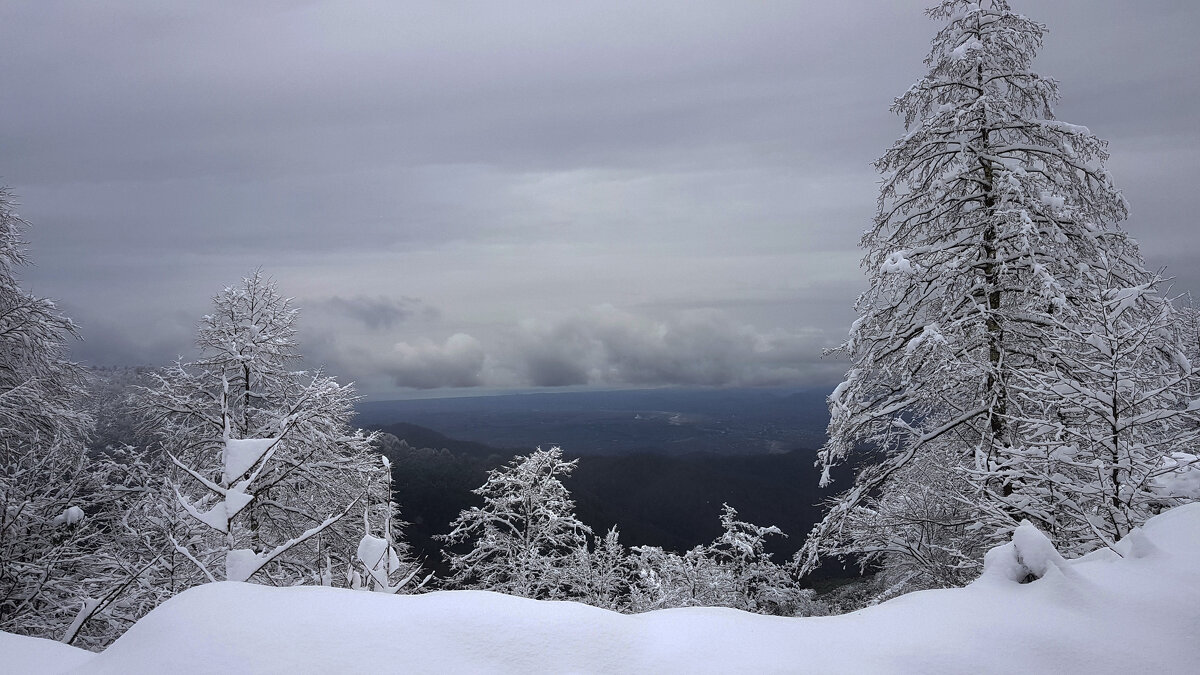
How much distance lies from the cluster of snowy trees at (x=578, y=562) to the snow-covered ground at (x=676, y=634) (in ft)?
47.0

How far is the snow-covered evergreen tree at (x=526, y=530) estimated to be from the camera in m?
17.5

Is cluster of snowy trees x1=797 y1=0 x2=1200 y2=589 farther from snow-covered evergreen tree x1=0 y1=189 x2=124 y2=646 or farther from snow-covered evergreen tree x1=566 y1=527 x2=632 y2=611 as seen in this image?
snow-covered evergreen tree x1=566 y1=527 x2=632 y2=611

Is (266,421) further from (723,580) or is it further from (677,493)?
(677,493)

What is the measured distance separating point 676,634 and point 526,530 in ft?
56.2

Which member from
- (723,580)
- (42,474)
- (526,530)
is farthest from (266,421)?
(723,580)

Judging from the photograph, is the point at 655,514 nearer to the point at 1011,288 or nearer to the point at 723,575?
the point at 723,575

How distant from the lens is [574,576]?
18516mm

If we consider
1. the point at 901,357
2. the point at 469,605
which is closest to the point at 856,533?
the point at 901,357

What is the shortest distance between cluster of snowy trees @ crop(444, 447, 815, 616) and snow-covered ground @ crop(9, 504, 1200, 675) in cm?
1434

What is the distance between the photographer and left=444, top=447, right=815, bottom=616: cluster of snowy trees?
17.1m

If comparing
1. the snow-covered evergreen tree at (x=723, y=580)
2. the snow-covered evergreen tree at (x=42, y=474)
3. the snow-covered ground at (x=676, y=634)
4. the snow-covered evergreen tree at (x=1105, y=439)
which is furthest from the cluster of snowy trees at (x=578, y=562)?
the snow-covered ground at (x=676, y=634)

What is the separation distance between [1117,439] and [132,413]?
16.4 m

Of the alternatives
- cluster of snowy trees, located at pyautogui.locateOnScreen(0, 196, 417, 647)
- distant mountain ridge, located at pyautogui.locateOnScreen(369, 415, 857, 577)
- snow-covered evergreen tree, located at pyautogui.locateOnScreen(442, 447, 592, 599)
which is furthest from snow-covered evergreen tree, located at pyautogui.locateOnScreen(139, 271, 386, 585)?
distant mountain ridge, located at pyautogui.locateOnScreen(369, 415, 857, 577)

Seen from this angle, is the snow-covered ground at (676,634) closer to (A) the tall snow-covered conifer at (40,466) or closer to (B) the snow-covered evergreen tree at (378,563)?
(B) the snow-covered evergreen tree at (378,563)
